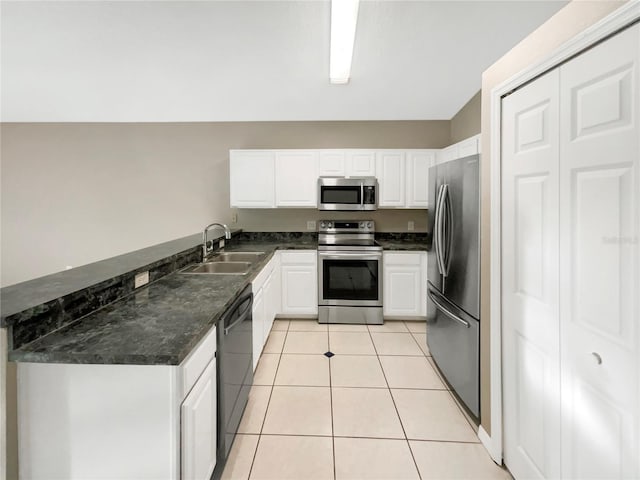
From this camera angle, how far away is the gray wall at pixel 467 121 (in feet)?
11.6

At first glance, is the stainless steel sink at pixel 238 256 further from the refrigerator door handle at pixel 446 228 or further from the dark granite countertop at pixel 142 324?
the refrigerator door handle at pixel 446 228

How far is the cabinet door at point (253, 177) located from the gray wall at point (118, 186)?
442 millimetres

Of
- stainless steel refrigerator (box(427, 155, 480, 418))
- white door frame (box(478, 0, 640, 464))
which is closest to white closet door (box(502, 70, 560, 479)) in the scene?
white door frame (box(478, 0, 640, 464))

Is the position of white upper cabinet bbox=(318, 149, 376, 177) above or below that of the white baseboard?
above

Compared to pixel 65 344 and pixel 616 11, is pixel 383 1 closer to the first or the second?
pixel 616 11

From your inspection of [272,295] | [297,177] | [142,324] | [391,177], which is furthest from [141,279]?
[391,177]

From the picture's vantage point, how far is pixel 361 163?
3.93 m

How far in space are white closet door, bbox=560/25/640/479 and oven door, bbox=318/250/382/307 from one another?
95.1 inches

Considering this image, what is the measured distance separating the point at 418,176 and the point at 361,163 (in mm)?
745

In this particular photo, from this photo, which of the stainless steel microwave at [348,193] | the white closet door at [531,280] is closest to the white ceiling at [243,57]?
the stainless steel microwave at [348,193]

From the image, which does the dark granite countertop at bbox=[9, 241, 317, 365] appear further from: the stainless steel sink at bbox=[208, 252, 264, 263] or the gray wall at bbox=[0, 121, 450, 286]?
the gray wall at bbox=[0, 121, 450, 286]

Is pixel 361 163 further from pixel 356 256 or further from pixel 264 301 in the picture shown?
pixel 264 301

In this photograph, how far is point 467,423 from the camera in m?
2.01

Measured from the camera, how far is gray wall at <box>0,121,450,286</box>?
14.3 feet
